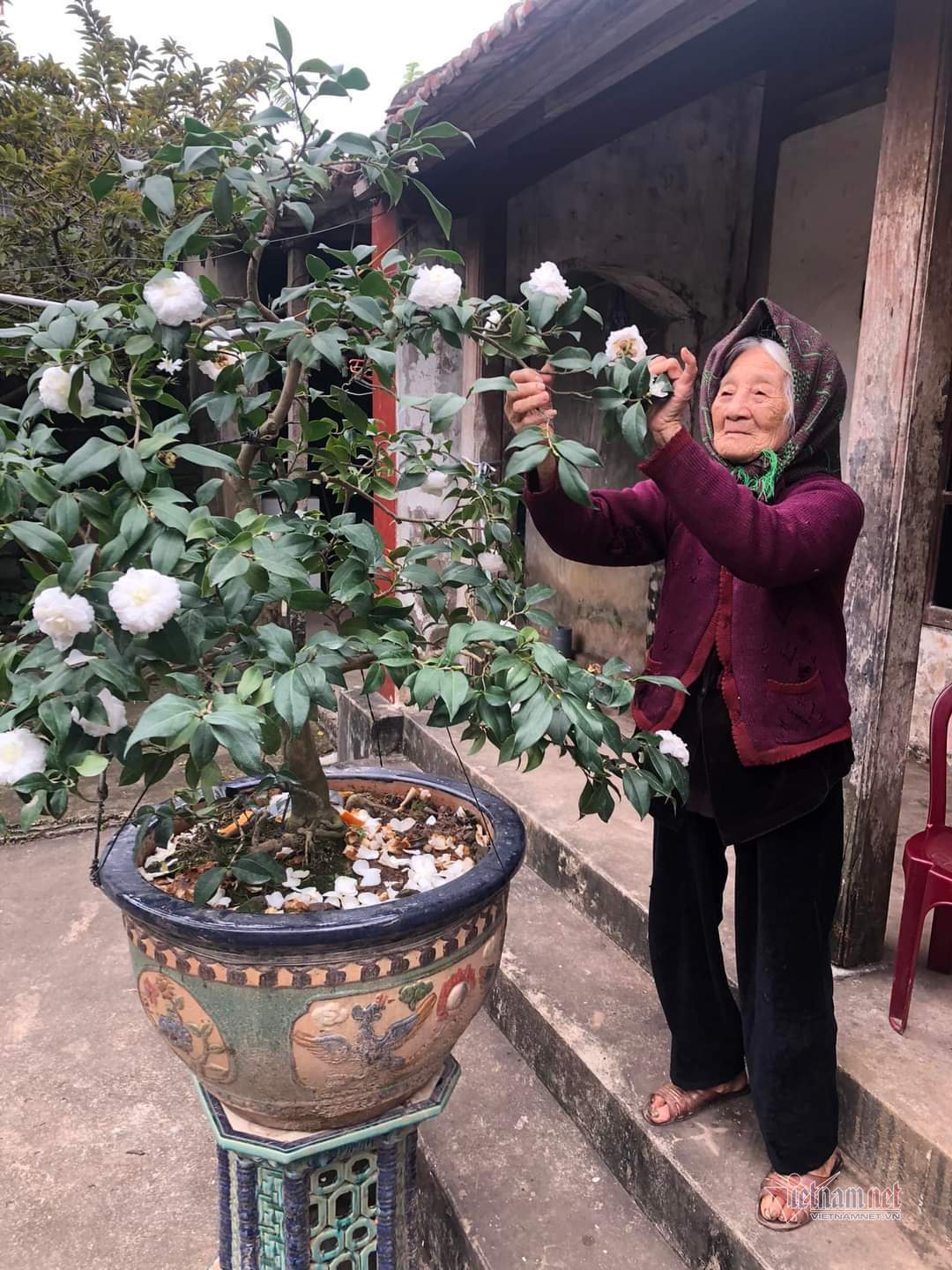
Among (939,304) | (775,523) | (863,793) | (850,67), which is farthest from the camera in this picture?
(850,67)

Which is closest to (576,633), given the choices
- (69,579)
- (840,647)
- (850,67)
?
(850,67)

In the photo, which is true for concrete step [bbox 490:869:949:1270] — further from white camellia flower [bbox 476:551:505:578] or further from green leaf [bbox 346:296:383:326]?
green leaf [bbox 346:296:383:326]

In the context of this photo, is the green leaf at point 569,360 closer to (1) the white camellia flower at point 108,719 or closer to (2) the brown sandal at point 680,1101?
(1) the white camellia flower at point 108,719

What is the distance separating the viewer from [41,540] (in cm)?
115

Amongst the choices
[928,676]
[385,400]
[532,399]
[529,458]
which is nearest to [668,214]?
[385,400]

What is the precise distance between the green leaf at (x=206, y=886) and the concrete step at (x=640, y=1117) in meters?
1.11

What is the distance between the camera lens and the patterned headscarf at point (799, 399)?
1.51 meters

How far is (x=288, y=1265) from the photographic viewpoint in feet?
5.17

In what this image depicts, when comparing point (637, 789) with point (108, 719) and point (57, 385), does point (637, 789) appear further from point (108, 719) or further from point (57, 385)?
point (57, 385)

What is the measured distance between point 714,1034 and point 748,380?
1.33 metres

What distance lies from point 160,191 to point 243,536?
0.49m

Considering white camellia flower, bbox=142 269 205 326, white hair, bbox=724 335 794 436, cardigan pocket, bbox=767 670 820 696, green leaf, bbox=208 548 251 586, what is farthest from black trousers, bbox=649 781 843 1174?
white camellia flower, bbox=142 269 205 326

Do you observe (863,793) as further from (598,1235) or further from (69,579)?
(69,579)

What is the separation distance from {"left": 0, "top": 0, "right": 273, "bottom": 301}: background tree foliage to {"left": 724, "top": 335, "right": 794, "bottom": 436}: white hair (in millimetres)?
4545
